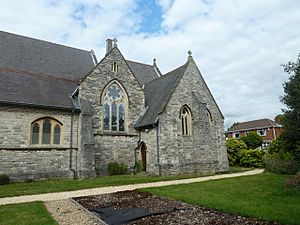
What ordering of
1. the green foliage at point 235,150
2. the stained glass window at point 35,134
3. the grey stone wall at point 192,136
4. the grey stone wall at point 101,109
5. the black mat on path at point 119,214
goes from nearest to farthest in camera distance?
1. the black mat on path at point 119,214
2. the stained glass window at point 35,134
3. the grey stone wall at point 192,136
4. the grey stone wall at point 101,109
5. the green foliage at point 235,150

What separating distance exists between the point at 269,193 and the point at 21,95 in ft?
49.1

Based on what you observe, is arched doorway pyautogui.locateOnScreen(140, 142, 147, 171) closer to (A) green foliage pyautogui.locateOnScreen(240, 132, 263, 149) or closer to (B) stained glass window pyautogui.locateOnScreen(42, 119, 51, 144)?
(B) stained glass window pyautogui.locateOnScreen(42, 119, 51, 144)

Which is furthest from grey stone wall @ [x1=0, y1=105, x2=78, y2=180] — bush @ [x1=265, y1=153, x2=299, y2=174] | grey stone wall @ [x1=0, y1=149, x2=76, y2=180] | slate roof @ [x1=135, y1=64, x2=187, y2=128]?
bush @ [x1=265, y1=153, x2=299, y2=174]

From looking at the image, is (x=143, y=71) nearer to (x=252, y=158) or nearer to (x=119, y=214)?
(x=252, y=158)

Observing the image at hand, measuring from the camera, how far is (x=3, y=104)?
14.9 meters

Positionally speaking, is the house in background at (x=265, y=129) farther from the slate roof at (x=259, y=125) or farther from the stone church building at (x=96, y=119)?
the stone church building at (x=96, y=119)

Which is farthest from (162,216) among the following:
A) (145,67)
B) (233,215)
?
(145,67)

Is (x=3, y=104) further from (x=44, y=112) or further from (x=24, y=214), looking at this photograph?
(x=24, y=214)

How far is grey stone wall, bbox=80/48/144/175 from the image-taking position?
18.0 metres

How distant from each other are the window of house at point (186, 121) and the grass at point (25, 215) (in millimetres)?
12595

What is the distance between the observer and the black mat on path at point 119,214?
6043mm

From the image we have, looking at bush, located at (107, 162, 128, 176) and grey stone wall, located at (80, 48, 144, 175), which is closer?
bush, located at (107, 162, 128, 176)

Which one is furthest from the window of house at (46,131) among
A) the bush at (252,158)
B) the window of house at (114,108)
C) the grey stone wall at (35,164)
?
the bush at (252,158)

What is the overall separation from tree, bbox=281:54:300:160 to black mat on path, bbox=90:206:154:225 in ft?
41.7
